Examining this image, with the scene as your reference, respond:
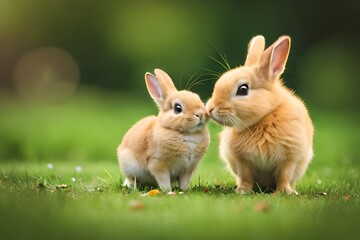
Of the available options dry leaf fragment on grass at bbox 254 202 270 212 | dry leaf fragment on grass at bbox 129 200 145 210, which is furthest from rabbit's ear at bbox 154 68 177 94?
dry leaf fragment on grass at bbox 254 202 270 212

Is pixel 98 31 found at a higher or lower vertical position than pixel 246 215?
higher

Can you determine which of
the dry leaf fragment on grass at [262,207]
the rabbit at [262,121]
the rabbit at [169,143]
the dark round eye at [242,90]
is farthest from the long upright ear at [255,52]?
the dry leaf fragment on grass at [262,207]

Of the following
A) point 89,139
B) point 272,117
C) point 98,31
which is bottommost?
point 89,139

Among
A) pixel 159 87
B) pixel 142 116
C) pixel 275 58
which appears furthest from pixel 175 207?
pixel 142 116

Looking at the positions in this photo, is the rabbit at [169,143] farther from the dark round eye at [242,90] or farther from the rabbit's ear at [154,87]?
the dark round eye at [242,90]

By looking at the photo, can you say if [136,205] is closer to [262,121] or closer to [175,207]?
[175,207]

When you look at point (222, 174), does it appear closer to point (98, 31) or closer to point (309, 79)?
point (309, 79)

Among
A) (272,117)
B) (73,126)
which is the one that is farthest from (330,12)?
(272,117)
